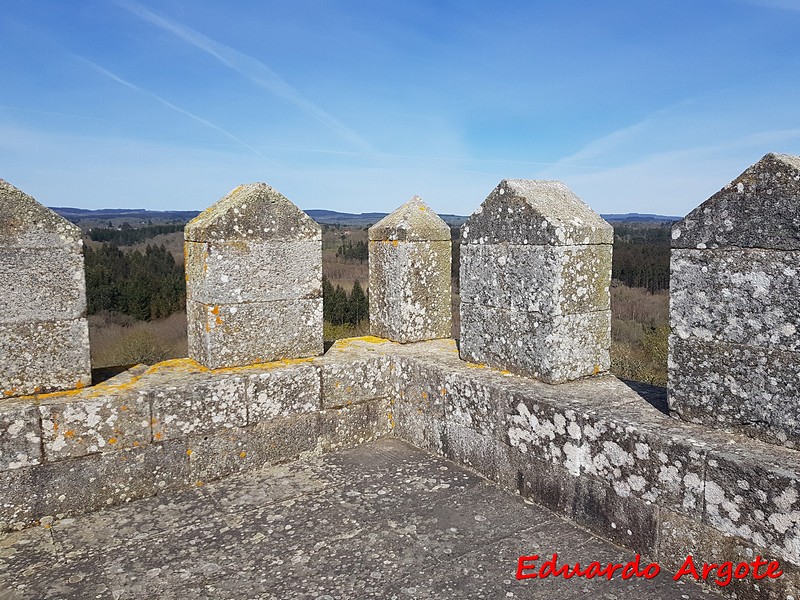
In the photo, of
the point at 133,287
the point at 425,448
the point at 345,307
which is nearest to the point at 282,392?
the point at 425,448

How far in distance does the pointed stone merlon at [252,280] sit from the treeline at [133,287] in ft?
39.9

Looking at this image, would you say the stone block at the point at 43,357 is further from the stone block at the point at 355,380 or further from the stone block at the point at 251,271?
the stone block at the point at 355,380

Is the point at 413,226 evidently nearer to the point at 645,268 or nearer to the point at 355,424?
the point at 355,424

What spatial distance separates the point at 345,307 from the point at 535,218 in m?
13.2

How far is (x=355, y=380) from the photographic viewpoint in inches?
198

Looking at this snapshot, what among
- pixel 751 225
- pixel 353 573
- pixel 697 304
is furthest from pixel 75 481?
pixel 751 225

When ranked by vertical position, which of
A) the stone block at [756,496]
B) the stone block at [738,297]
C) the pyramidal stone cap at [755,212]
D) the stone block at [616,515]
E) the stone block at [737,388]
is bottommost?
the stone block at [616,515]

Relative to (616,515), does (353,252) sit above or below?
above

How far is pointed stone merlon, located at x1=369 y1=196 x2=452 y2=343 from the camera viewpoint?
18.2ft

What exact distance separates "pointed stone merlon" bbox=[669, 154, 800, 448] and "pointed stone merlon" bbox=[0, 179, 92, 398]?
3610 mm

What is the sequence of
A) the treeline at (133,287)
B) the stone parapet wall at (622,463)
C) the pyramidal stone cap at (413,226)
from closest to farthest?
the stone parapet wall at (622,463), the pyramidal stone cap at (413,226), the treeline at (133,287)

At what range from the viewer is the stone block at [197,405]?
4.18 meters

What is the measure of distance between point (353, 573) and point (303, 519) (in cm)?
67

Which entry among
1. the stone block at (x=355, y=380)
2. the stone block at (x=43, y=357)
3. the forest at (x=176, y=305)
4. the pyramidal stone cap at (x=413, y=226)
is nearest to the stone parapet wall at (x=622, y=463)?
the stone block at (x=355, y=380)
